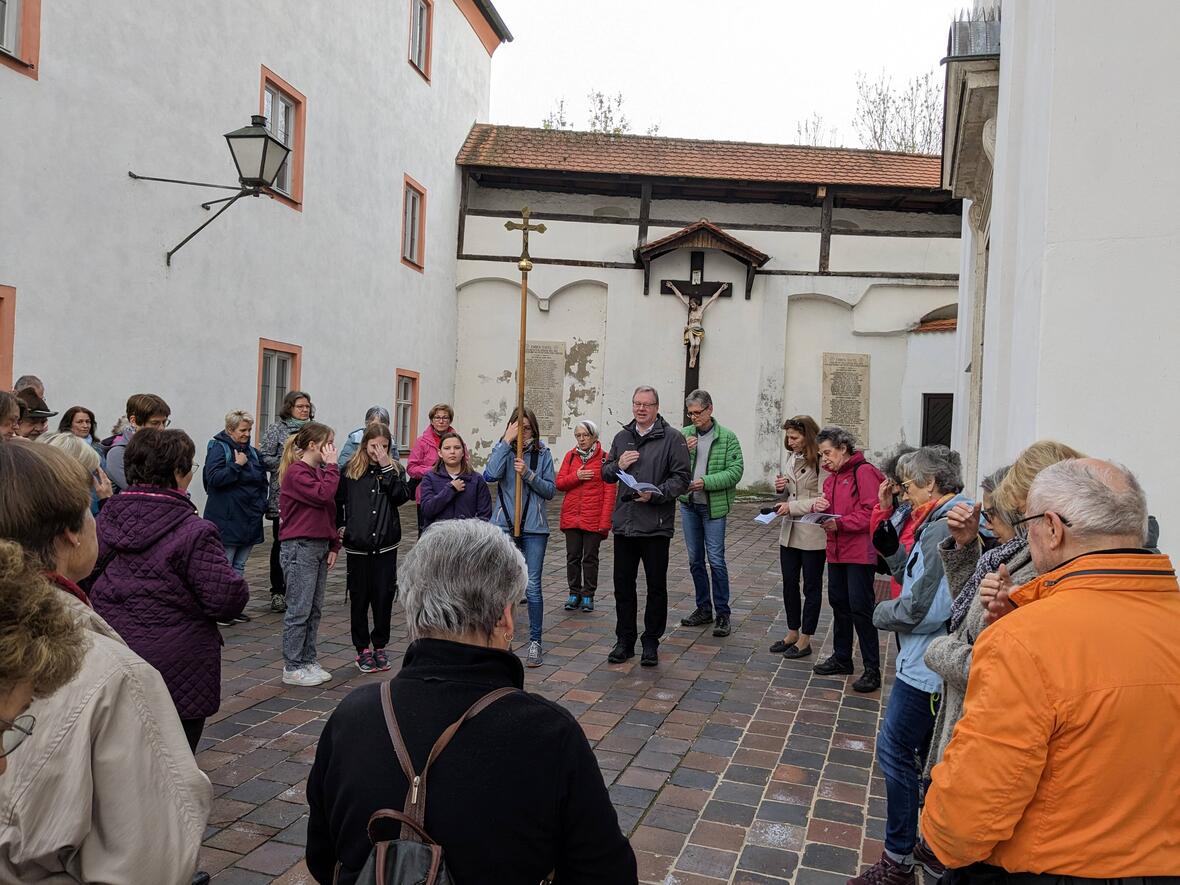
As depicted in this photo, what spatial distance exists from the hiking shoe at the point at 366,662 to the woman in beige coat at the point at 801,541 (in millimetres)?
2887

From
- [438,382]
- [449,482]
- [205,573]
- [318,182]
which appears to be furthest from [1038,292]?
[438,382]

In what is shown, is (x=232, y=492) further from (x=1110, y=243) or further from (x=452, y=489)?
(x=1110, y=243)

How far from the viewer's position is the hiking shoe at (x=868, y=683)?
5965mm

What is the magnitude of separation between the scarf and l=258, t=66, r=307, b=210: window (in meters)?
11.3

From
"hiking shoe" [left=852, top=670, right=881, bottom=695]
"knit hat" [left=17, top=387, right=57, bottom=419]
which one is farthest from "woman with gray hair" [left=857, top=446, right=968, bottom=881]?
"knit hat" [left=17, top=387, right=57, bottom=419]

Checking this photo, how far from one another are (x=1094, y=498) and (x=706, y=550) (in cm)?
557

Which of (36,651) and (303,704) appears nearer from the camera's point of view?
(36,651)

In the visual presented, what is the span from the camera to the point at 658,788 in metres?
4.32

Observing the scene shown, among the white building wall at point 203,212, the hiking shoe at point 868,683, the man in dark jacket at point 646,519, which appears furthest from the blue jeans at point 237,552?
the hiking shoe at point 868,683

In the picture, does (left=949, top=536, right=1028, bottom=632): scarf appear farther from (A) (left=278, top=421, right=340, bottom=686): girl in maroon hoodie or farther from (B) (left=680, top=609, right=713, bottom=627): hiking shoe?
(B) (left=680, top=609, right=713, bottom=627): hiking shoe

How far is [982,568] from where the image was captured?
2.74 meters

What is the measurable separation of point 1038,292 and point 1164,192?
0.70 metres

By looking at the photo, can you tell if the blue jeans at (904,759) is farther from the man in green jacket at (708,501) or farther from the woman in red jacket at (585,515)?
the woman in red jacket at (585,515)

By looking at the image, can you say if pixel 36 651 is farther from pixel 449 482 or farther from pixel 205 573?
pixel 449 482
